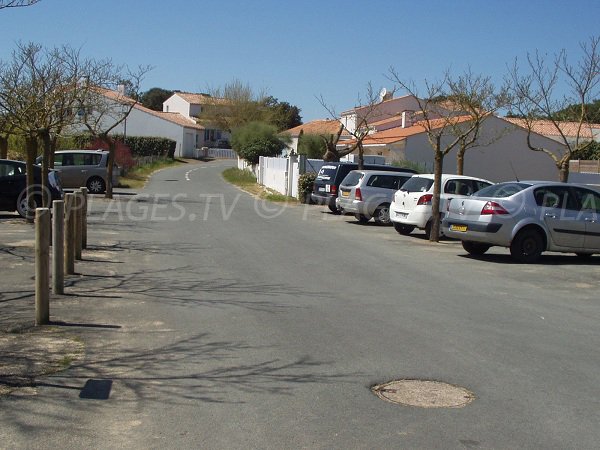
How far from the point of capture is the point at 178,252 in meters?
14.6

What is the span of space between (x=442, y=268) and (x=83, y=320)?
7224 millimetres

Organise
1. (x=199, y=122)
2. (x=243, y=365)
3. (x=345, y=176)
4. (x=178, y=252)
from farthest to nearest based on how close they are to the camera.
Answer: (x=199, y=122) → (x=345, y=176) → (x=178, y=252) → (x=243, y=365)

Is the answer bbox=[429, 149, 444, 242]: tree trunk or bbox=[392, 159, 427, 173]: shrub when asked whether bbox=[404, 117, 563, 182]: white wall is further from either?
bbox=[429, 149, 444, 242]: tree trunk

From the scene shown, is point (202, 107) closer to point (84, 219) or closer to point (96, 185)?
point (96, 185)

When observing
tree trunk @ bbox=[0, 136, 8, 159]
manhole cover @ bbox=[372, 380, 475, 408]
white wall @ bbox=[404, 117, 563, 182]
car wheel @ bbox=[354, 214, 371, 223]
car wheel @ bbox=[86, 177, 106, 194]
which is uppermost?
white wall @ bbox=[404, 117, 563, 182]

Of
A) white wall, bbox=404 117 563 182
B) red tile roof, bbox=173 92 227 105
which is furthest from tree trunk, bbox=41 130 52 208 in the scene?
red tile roof, bbox=173 92 227 105

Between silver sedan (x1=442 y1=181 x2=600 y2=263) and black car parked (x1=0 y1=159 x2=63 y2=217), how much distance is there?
409 inches

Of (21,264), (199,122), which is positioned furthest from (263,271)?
(199,122)

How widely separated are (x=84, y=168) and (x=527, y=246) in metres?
20.9

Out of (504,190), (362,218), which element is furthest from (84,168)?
(504,190)

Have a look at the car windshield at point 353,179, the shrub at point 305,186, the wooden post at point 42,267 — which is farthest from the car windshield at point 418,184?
the wooden post at point 42,267

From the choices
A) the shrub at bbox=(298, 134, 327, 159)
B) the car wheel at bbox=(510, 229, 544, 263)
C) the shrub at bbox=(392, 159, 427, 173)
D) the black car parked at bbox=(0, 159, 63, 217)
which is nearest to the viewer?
the car wheel at bbox=(510, 229, 544, 263)

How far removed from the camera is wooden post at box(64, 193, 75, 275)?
35.8ft

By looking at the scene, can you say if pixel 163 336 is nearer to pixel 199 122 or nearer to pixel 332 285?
pixel 332 285
